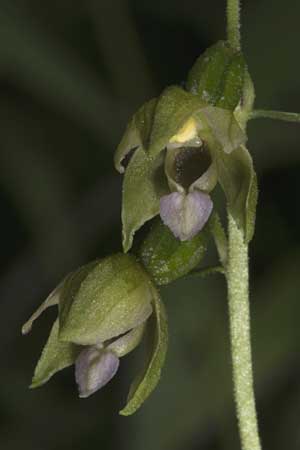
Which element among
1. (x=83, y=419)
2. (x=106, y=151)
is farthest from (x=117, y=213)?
(x=83, y=419)

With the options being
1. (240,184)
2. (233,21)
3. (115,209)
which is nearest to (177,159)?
(240,184)

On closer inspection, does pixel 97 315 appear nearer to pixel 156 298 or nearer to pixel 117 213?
pixel 156 298

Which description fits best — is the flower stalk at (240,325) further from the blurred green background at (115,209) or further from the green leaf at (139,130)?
the blurred green background at (115,209)

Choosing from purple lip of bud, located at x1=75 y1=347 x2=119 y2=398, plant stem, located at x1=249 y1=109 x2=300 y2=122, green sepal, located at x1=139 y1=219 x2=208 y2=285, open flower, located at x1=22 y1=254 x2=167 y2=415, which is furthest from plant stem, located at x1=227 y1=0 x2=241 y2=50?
purple lip of bud, located at x1=75 y1=347 x2=119 y2=398

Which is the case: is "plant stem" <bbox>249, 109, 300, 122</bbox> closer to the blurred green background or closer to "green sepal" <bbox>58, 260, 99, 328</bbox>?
"green sepal" <bbox>58, 260, 99, 328</bbox>

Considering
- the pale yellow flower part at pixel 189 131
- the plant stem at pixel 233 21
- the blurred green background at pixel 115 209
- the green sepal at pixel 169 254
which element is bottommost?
the blurred green background at pixel 115 209

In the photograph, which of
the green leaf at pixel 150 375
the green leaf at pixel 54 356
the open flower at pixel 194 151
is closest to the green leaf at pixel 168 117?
the open flower at pixel 194 151
